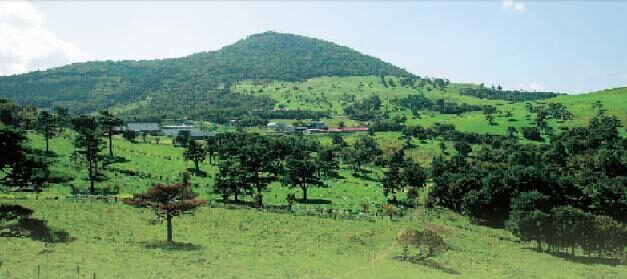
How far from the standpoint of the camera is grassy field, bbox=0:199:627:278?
38000mm

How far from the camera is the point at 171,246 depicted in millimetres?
45062

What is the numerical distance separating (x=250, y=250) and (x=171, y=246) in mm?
7067

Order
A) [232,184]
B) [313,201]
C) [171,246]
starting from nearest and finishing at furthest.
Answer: [171,246] < [232,184] < [313,201]

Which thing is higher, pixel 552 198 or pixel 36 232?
pixel 36 232

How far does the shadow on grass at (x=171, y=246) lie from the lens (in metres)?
44.4

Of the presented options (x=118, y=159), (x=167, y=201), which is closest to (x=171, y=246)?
(x=167, y=201)

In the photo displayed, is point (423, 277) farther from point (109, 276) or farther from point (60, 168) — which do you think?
point (60, 168)

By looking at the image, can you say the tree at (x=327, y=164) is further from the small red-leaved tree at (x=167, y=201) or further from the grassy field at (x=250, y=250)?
the small red-leaved tree at (x=167, y=201)

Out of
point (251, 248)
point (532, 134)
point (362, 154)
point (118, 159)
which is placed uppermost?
point (532, 134)

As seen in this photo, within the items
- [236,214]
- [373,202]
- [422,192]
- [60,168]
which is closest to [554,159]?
[422,192]

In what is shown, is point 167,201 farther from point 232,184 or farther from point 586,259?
point 586,259

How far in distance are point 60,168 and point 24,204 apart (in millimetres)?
29790

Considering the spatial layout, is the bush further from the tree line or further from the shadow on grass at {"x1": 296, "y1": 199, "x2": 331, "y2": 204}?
the shadow on grass at {"x1": 296, "y1": 199, "x2": 331, "y2": 204}

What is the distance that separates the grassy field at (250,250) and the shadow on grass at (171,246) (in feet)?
0.29
